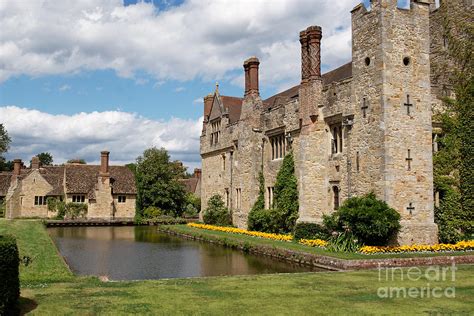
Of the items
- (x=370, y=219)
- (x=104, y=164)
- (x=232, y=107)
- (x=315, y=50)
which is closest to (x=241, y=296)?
(x=370, y=219)

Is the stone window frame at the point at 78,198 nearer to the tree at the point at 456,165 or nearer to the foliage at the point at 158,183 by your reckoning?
the foliage at the point at 158,183

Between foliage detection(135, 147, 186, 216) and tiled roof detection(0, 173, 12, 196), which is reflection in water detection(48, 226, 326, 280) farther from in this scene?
tiled roof detection(0, 173, 12, 196)

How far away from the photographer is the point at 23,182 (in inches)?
2098

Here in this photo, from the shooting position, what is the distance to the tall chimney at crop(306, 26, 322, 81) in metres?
24.6

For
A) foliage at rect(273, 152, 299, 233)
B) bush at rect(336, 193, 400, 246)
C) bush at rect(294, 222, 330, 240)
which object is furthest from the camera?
foliage at rect(273, 152, 299, 233)

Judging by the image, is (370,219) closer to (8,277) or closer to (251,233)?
(251,233)

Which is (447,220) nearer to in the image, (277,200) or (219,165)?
(277,200)

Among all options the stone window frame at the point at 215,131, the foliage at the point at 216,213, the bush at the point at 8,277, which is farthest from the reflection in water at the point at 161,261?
the stone window frame at the point at 215,131

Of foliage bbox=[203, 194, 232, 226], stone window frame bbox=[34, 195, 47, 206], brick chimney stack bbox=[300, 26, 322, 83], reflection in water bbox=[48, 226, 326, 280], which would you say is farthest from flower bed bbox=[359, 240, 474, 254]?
stone window frame bbox=[34, 195, 47, 206]

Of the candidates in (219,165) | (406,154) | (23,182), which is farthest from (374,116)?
(23,182)

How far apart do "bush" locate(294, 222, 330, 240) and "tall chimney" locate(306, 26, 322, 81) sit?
7.48 meters

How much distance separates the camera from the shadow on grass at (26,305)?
921 cm

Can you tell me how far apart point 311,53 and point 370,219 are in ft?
32.1

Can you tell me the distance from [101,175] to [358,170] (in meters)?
36.6
